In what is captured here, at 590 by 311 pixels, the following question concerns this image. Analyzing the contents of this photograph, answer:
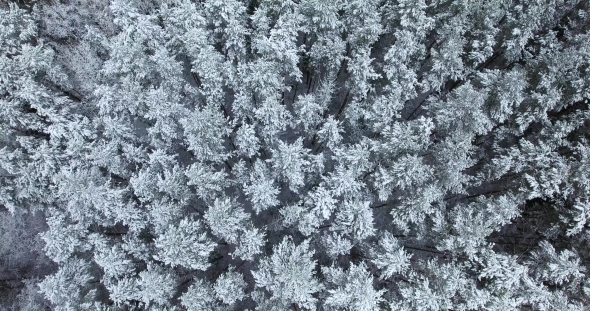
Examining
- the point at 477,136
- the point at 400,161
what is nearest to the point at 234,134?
the point at 400,161

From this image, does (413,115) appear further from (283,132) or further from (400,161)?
(283,132)

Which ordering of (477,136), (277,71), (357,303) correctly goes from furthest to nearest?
(477,136) < (277,71) < (357,303)

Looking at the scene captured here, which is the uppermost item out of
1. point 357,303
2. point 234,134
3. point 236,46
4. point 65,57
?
point 236,46

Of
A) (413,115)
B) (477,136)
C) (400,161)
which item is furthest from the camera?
(413,115)

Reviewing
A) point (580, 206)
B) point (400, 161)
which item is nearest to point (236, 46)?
point (400, 161)

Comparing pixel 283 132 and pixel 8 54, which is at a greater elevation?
pixel 8 54

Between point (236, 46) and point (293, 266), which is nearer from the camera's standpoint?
point (293, 266)

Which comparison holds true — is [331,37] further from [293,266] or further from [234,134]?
[293,266]
